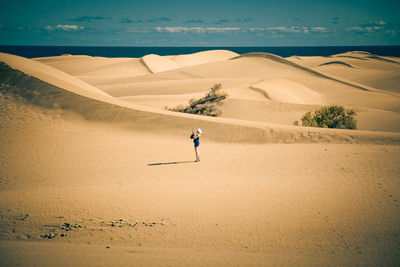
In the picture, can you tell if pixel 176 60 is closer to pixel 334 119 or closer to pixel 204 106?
pixel 204 106

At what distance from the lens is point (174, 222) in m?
6.14

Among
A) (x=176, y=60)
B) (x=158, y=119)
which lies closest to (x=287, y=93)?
(x=158, y=119)

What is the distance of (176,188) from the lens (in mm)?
7828

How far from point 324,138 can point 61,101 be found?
45.0ft

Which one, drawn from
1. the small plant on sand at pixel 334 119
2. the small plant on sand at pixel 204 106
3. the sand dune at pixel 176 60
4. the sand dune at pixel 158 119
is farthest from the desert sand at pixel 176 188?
the sand dune at pixel 176 60

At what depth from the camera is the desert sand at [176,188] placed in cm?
518

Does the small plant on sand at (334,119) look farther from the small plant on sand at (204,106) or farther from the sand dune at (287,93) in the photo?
the sand dune at (287,93)

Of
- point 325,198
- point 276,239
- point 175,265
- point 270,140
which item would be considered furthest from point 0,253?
point 270,140

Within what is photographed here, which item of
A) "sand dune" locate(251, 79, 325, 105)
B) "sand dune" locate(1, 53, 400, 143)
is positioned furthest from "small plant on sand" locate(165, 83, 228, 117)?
"sand dune" locate(251, 79, 325, 105)

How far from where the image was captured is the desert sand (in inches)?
204

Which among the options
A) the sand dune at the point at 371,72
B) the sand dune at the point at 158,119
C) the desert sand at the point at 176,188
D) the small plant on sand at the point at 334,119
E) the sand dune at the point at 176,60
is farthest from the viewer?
the sand dune at the point at 176,60

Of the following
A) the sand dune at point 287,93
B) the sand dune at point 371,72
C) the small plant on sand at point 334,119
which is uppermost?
the sand dune at point 371,72

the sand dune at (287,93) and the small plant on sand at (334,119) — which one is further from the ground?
the sand dune at (287,93)

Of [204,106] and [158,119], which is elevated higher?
[204,106]
